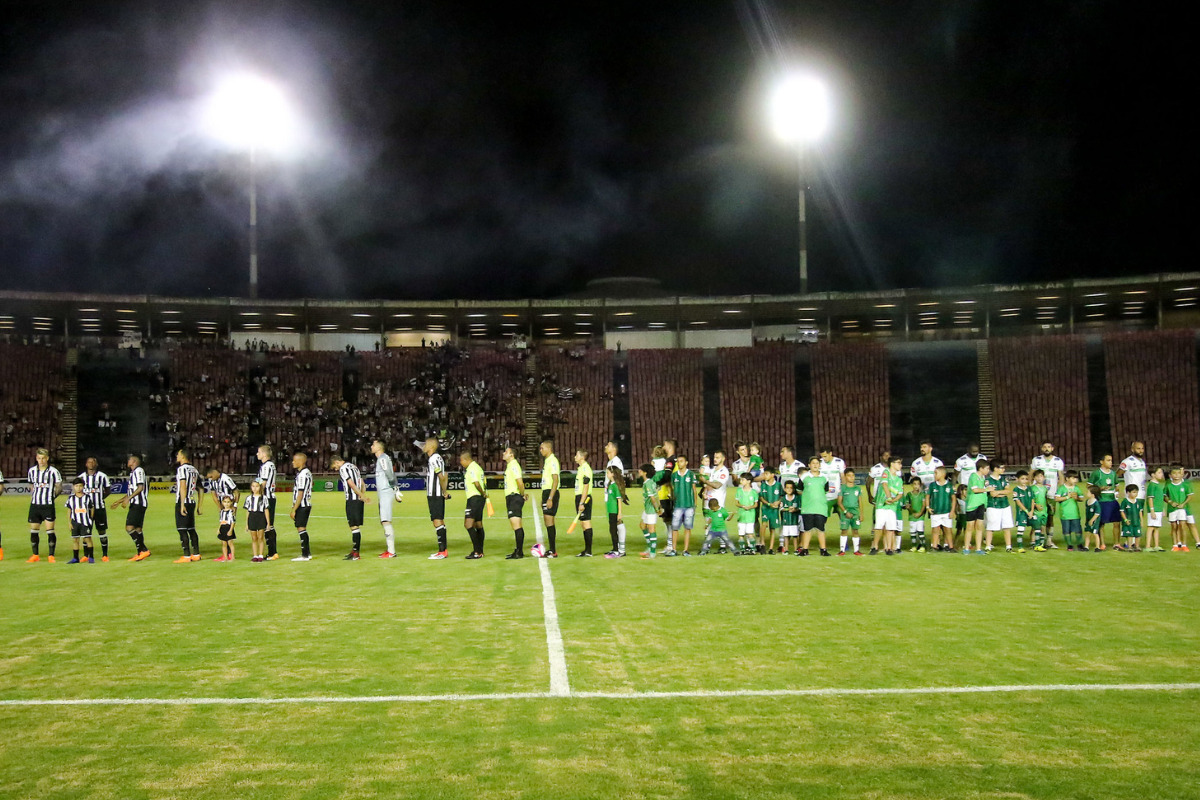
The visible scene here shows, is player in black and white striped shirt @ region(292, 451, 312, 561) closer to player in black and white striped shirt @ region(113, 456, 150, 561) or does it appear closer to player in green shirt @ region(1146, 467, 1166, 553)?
player in black and white striped shirt @ region(113, 456, 150, 561)

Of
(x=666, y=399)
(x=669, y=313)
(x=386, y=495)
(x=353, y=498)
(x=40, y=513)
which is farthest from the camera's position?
(x=669, y=313)

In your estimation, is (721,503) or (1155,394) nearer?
(721,503)

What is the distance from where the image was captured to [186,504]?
54.6 ft

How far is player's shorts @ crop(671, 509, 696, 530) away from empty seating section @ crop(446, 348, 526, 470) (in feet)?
110

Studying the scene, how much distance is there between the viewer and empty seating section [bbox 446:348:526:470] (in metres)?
51.6

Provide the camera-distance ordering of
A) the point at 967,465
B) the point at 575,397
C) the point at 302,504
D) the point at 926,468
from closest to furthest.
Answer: the point at 302,504 → the point at 926,468 → the point at 967,465 → the point at 575,397

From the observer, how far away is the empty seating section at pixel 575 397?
52.8 m

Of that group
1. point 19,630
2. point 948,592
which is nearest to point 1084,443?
point 948,592

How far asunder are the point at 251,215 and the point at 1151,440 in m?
47.0

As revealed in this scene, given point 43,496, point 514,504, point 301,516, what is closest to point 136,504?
point 43,496

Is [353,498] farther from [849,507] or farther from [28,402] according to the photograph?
[28,402]

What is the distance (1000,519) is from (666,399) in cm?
3724

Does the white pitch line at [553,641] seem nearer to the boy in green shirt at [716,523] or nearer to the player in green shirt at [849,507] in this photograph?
the boy in green shirt at [716,523]

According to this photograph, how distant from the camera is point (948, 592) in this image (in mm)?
11820
